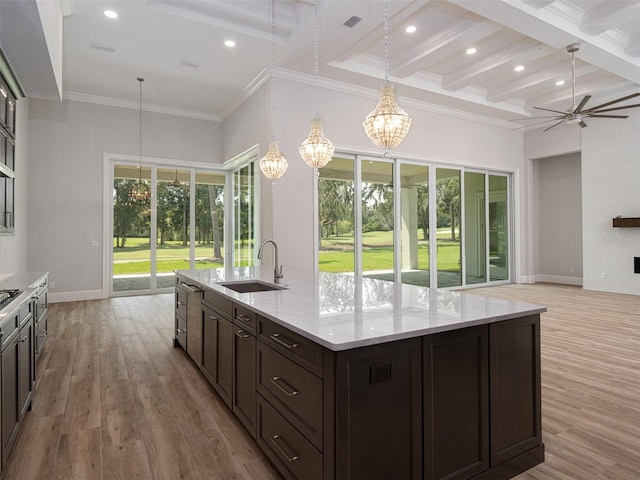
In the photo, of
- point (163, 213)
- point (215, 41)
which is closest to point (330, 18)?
point (215, 41)

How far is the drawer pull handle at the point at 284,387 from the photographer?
176 cm

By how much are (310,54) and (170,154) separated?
12.6 feet

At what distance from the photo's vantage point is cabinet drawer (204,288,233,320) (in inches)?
101

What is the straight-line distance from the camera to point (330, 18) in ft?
14.4

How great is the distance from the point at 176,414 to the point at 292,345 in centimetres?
146

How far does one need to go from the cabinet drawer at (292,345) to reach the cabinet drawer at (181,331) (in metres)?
2.05

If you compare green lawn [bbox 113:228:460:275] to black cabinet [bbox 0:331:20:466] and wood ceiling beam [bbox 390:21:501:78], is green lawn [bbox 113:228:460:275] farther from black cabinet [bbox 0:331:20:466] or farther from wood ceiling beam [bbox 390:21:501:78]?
black cabinet [bbox 0:331:20:466]

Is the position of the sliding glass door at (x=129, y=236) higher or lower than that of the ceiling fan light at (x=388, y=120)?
lower

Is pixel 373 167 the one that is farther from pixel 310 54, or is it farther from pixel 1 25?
pixel 1 25

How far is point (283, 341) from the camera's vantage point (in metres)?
1.84

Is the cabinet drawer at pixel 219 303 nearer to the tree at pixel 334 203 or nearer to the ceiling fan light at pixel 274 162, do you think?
the ceiling fan light at pixel 274 162

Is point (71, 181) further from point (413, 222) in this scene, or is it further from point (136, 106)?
point (413, 222)

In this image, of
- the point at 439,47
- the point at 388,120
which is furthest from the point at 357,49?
the point at 388,120

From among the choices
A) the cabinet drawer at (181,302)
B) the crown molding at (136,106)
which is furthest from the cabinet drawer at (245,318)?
the crown molding at (136,106)
